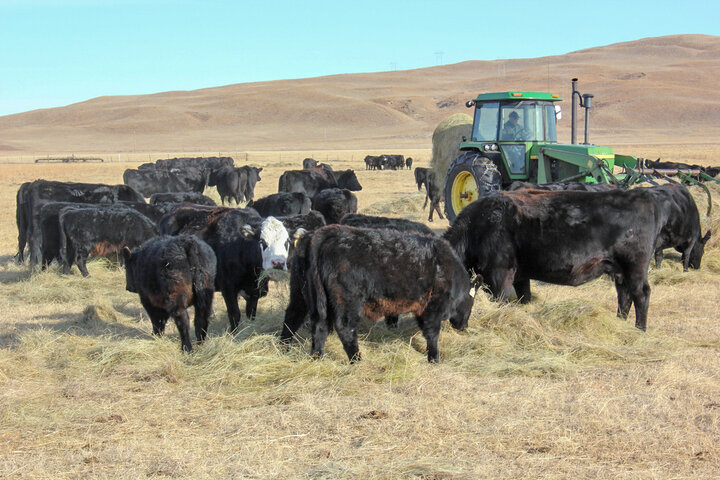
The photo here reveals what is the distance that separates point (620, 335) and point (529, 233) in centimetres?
128

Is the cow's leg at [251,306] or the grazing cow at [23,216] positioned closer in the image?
the cow's leg at [251,306]

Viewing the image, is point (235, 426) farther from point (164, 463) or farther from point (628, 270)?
point (628, 270)

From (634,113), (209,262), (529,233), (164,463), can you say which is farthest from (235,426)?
(634,113)

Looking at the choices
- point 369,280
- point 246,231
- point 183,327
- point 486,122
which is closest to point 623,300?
point 369,280

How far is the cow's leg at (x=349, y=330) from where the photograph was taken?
19.0 ft

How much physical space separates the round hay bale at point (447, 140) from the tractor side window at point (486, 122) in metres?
3.32

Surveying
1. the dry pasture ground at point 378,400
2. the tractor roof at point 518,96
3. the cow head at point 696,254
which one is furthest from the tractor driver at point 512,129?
the dry pasture ground at point 378,400

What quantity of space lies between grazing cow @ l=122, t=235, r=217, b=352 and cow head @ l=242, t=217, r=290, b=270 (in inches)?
25.2

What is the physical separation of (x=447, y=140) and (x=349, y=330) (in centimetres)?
1252

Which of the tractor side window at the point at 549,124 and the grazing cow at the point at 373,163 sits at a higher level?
the tractor side window at the point at 549,124

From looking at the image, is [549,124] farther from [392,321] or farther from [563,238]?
[392,321]

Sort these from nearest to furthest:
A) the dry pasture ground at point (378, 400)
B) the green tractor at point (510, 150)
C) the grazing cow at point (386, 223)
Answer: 1. the dry pasture ground at point (378, 400)
2. the grazing cow at point (386, 223)
3. the green tractor at point (510, 150)

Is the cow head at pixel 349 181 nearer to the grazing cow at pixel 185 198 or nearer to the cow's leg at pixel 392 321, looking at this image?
the grazing cow at pixel 185 198

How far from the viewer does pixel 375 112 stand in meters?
113
